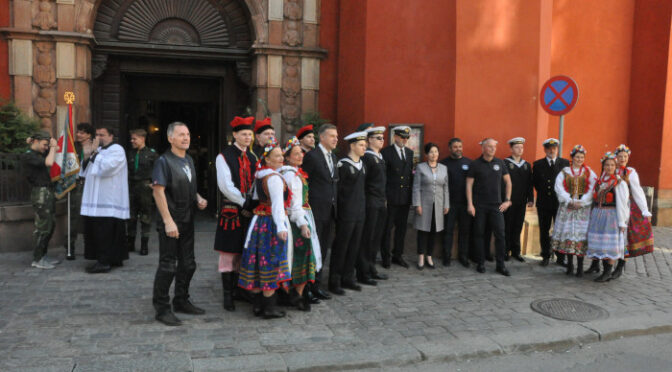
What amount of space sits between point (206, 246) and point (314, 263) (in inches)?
145

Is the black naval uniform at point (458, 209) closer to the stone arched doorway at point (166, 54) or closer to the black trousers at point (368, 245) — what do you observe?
the black trousers at point (368, 245)

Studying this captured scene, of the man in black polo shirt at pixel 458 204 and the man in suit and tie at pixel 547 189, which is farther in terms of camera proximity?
the man in suit and tie at pixel 547 189

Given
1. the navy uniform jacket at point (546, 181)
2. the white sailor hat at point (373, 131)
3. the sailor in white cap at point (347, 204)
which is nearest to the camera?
the sailor in white cap at point (347, 204)

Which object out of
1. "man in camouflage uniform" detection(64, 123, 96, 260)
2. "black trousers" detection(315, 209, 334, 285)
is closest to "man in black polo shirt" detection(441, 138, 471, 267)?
"black trousers" detection(315, 209, 334, 285)

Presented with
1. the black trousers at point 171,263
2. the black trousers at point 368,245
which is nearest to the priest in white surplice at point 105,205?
the black trousers at point 171,263

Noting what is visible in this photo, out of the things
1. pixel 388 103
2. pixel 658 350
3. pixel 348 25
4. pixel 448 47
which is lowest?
pixel 658 350

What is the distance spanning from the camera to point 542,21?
8.14 metres

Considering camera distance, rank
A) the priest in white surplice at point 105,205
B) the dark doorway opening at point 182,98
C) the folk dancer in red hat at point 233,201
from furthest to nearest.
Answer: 1. the dark doorway opening at point 182,98
2. the priest in white surplice at point 105,205
3. the folk dancer in red hat at point 233,201

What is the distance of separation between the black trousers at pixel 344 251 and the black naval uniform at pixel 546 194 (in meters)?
3.12

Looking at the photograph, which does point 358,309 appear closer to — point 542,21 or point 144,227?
point 144,227

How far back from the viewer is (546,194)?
7.50m

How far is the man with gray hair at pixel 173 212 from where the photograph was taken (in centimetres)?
448

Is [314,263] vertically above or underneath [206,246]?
above

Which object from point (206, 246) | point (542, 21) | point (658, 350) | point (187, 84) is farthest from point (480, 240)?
point (187, 84)
